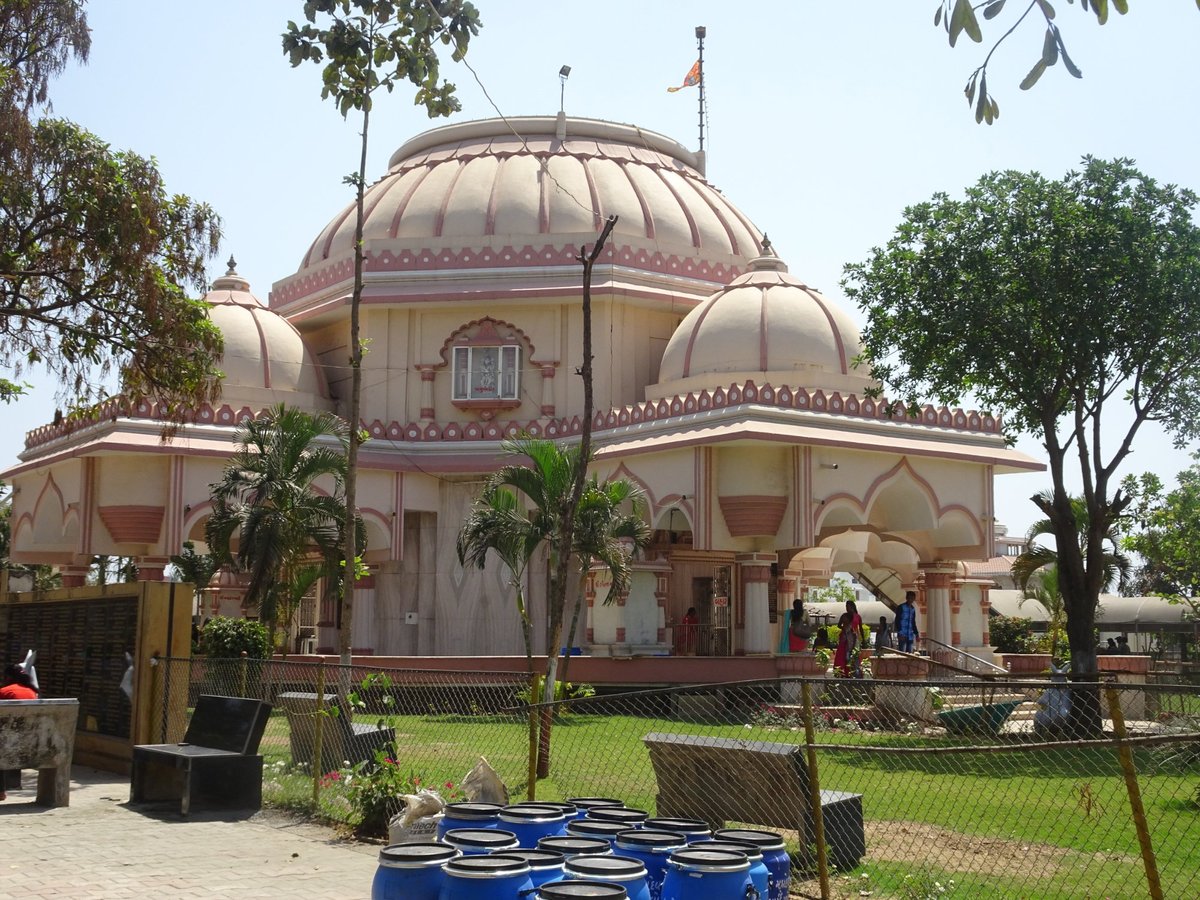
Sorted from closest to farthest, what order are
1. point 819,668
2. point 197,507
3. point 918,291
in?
1. point 918,291
2. point 819,668
3. point 197,507

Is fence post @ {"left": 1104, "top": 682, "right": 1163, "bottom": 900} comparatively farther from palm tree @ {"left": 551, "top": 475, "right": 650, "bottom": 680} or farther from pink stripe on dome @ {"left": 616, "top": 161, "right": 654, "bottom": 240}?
pink stripe on dome @ {"left": 616, "top": 161, "right": 654, "bottom": 240}

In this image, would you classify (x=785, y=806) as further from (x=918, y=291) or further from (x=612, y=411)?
(x=612, y=411)

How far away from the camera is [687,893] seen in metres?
5.41

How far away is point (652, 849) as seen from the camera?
5.91 m

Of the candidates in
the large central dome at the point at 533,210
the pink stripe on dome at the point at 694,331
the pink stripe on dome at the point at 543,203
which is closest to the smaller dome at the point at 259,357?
the large central dome at the point at 533,210

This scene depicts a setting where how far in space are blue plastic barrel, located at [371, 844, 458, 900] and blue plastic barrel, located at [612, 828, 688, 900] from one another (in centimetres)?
82

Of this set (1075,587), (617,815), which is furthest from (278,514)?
(617,815)

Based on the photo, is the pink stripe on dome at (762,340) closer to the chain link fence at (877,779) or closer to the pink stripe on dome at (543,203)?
the pink stripe on dome at (543,203)

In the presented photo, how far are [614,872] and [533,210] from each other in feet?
78.1

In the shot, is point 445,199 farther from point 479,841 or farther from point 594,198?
point 479,841

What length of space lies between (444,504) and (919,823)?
56.0 feet

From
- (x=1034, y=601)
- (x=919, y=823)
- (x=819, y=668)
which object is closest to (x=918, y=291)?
(x=819, y=668)

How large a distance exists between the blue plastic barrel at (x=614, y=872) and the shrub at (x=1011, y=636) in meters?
29.7

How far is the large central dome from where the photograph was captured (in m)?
27.3
